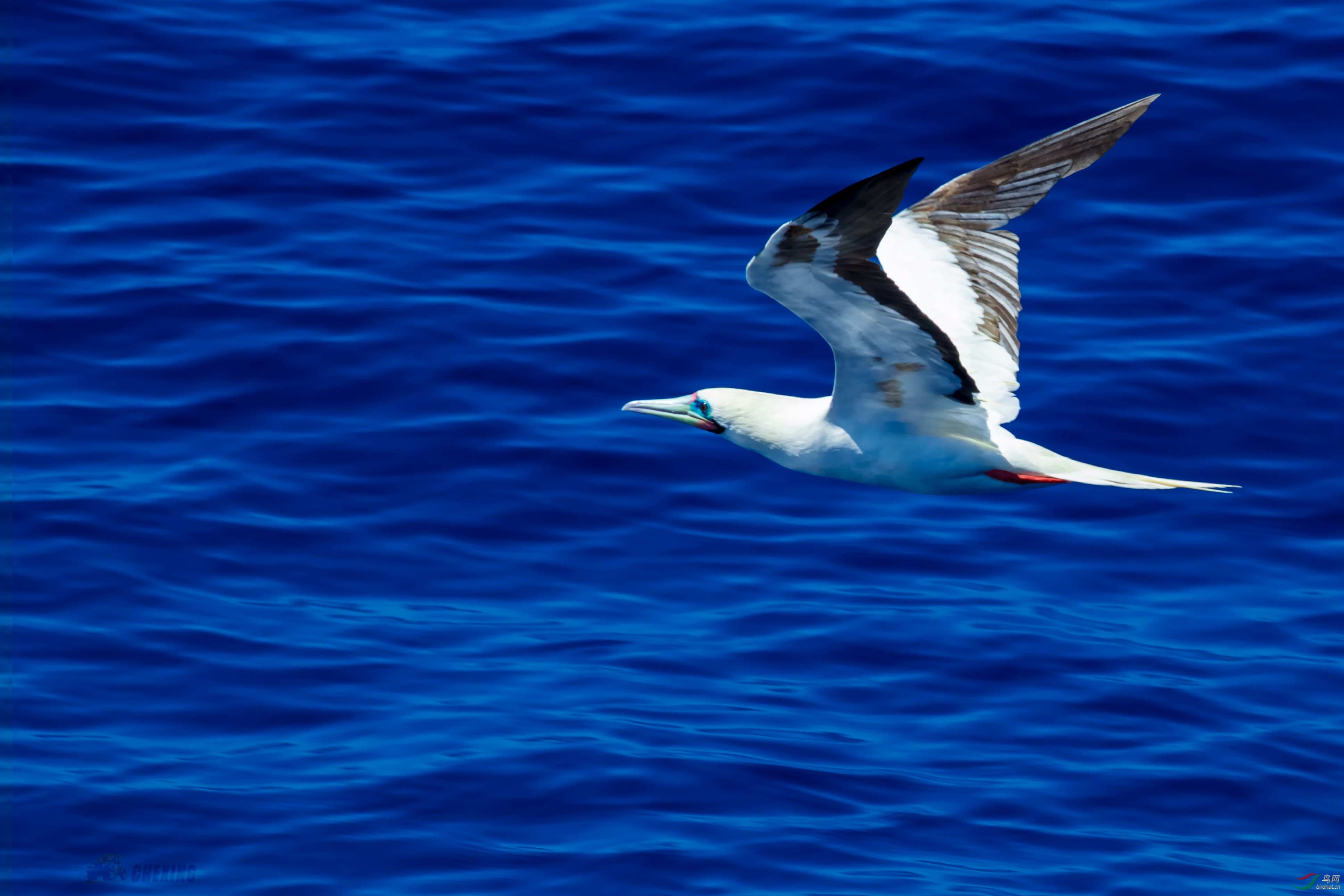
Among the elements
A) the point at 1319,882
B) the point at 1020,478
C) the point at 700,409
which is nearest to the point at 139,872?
the point at 700,409

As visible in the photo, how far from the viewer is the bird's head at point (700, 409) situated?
9.85 metres

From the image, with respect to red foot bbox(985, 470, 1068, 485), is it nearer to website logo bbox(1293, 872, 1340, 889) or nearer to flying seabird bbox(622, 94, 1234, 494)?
flying seabird bbox(622, 94, 1234, 494)

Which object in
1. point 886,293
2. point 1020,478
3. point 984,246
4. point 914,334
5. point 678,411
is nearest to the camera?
point 886,293

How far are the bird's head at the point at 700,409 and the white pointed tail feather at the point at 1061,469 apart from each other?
4.43 ft

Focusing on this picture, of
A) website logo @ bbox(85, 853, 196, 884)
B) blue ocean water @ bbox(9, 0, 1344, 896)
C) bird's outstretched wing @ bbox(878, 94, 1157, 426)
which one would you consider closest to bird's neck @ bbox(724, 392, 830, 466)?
bird's outstretched wing @ bbox(878, 94, 1157, 426)

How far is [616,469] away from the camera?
43.9 ft

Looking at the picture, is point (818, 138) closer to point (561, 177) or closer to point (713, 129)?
point (713, 129)

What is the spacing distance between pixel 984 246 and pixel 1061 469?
180cm

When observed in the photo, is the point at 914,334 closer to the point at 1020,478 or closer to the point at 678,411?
the point at 1020,478

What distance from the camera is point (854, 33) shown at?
55.6ft

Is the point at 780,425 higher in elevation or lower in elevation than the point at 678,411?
lower

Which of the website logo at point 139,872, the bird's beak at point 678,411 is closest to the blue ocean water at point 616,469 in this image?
the website logo at point 139,872

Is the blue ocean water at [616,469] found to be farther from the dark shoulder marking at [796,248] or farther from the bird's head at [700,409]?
the dark shoulder marking at [796,248]

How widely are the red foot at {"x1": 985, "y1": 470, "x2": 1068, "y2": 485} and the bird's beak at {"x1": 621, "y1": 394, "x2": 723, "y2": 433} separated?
1.42 meters
